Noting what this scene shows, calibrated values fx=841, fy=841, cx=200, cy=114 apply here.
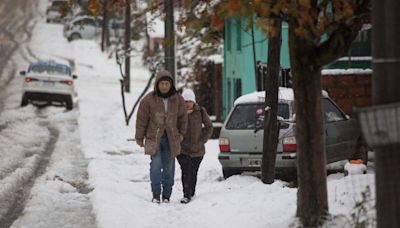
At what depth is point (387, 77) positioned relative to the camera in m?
5.27

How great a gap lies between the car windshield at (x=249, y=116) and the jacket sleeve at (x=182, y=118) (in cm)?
282

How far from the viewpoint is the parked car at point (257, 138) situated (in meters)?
13.1

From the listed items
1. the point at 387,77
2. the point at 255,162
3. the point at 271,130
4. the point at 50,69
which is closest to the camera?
the point at 387,77

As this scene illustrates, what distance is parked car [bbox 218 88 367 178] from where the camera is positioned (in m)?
13.1

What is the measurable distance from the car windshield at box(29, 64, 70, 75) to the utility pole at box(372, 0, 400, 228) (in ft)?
77.8

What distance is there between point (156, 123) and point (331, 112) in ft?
15.1

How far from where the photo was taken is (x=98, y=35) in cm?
6694

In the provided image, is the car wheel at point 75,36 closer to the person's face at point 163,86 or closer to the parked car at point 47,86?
the parked car at point 47,86

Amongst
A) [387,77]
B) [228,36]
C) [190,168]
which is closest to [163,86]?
[190,168]

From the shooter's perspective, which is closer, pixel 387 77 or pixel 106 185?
pixel 387 77

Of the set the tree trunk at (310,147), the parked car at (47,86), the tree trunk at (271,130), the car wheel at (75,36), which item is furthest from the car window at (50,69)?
the car wheel at (75,36)

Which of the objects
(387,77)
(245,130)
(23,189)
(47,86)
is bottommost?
(23,189)

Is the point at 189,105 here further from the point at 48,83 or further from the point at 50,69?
the point at 50,69

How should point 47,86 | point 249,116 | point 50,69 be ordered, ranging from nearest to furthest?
point 249,116
point 47,86
point 50,69
